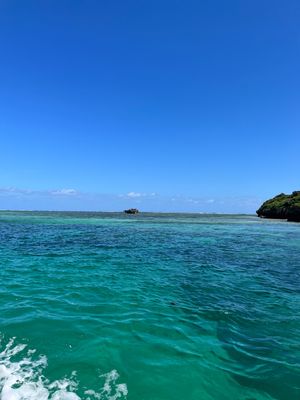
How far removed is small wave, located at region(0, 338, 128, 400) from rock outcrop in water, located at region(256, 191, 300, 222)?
92.8 m

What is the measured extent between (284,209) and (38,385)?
106 m

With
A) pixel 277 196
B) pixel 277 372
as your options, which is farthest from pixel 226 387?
pixel 277 196

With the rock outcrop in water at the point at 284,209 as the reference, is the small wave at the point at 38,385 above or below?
below

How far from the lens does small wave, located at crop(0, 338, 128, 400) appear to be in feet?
19.9

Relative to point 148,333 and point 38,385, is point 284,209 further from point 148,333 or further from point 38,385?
point 38,385

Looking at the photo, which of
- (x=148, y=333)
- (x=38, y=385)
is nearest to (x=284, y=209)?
(x=148, y=333)

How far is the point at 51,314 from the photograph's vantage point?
33.5 feet

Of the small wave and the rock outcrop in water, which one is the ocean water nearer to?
the small wave

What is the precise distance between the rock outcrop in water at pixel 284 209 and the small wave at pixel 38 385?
9278cm

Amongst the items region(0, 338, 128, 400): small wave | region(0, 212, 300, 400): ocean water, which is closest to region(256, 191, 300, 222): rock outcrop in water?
region(0, 212, 300, 400): ocean water

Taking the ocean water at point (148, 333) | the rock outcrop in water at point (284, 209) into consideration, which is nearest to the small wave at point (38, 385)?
the ocean water at point (148, 333)

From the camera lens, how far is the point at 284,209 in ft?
336

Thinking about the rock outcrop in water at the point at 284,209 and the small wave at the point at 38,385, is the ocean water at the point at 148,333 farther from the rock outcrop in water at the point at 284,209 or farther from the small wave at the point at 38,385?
the rock outcrop in water at the point at 284,209

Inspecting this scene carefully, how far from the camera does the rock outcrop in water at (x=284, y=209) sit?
303ft
